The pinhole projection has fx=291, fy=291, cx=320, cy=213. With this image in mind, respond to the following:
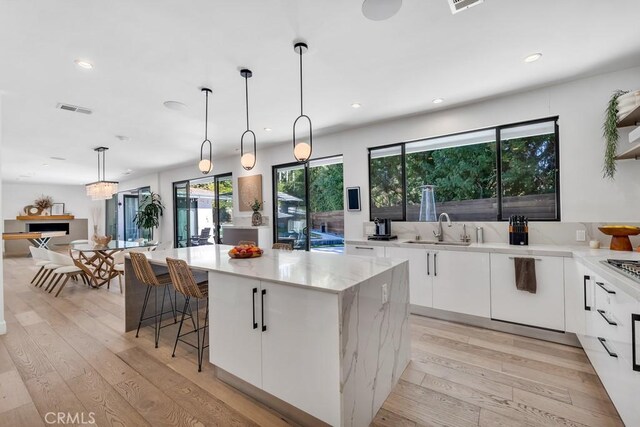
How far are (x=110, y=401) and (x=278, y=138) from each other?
13.6 ft

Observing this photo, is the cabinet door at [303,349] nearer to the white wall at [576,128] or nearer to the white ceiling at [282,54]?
the white ceiling at [282,54]

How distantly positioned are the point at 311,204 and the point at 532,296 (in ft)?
11.5

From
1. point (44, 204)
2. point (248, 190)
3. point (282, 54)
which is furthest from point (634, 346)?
Answer: point (44, 204)

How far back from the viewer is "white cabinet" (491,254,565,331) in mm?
2715

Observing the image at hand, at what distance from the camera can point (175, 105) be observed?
11.5ft

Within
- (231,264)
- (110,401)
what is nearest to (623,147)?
(231,264)

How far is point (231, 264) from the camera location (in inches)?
92.7

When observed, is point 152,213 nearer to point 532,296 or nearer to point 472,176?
point 472,176

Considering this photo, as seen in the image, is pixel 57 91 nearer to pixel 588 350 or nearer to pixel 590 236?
pixel 588 350

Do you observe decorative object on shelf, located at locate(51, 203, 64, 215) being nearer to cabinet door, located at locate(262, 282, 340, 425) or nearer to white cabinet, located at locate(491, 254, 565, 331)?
cabinet door, located at locate(262, 282, 340, 425)

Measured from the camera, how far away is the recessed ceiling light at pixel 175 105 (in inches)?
134

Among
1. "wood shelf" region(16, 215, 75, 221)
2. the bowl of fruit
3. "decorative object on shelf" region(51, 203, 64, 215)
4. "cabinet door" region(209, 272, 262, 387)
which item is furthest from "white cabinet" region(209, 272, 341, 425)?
"decorative object on shelf" region(51, 203, 64, 215)

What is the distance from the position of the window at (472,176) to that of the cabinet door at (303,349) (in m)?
2.91

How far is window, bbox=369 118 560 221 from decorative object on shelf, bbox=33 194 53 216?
12010 mm
